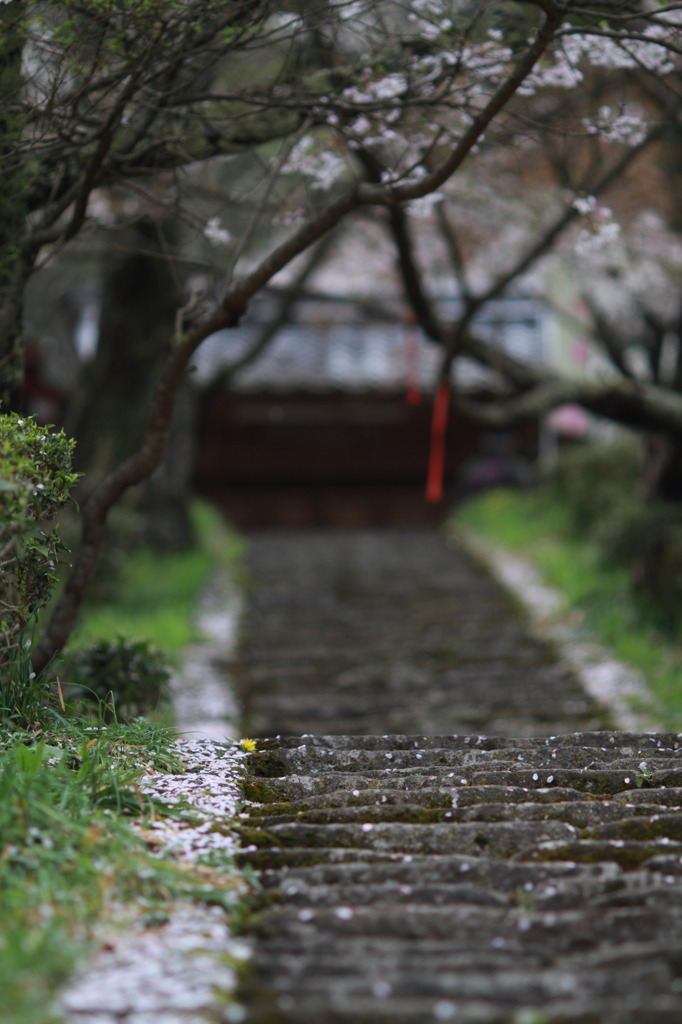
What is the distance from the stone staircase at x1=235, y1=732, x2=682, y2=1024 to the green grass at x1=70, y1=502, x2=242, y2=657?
3.27 m

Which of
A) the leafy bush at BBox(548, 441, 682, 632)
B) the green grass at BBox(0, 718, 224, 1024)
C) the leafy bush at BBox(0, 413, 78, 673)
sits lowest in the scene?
the green grass at BBox(0, 718, 224, 1024)

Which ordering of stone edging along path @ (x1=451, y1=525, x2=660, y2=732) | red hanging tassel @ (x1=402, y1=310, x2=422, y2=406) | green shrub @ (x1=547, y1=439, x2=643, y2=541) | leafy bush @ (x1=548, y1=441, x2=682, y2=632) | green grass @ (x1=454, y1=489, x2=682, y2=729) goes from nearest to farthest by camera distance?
stone edging along path @ (x1=451, y1=525, x2=660, y2=732) < green grass @ (x1=454, y1=489, x2=682, y2=729) < leafy bush @ (x1=548, y1=441, x2=682, y2=632) < green shrub @ (x1=547, y1=439, x2=643, y2=541) < red hanging tassel @ (x1=402, y1=310, x2=422, y2=406)

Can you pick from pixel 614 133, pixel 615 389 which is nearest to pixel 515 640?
pixel 615 389

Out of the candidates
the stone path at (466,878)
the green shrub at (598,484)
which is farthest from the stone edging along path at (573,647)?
the stone path at (466,878)

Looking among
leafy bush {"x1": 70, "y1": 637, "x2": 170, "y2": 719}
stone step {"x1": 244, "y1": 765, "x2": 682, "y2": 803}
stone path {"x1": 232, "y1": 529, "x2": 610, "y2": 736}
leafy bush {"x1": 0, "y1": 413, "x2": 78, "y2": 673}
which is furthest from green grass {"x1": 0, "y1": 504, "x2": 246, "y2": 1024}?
stone path {"x1": 232, "y1": 529, "x2": 610, "y2": 736}

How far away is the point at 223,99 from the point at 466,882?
3715 millimetres

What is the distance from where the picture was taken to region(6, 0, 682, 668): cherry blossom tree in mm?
4102

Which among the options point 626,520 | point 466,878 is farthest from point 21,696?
point 626,520

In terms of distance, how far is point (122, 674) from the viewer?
502 cm

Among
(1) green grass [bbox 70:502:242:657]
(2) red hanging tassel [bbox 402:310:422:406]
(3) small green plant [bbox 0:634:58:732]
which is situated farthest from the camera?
(2) red hanging tassel [bbox 402:310:422:406]

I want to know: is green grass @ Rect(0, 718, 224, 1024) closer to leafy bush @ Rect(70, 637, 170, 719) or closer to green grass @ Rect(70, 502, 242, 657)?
leafy bush @ Rect(70, 637, 170, 719)

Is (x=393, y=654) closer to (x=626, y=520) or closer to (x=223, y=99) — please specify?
(x=626, y=520)

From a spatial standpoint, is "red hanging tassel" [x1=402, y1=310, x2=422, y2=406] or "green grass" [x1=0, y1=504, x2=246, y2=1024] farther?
"red hanging tassel" [x1=402, y1=310, x2=422, y2=406]

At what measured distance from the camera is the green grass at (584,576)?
22.5 ft
